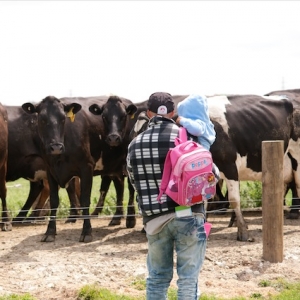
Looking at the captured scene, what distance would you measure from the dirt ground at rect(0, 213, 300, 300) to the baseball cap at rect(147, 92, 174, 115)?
7.96ft

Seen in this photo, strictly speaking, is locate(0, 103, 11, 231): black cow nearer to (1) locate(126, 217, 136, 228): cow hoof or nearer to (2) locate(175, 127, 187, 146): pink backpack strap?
(1) locate(126, 217, 136, 228): cow hoof

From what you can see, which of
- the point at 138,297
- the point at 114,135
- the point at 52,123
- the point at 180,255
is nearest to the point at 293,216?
the point at 114,135

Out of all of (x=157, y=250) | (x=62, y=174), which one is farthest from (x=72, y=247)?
(x=157, y=250)

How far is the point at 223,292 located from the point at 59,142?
4032mm

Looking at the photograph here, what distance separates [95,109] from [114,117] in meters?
0.51

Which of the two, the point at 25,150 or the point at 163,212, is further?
the point at 25,150

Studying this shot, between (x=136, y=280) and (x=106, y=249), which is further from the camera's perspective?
(x=106, y=249)

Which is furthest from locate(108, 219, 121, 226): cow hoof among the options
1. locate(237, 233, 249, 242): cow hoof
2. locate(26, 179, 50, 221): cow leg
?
locate(237, 233, 249, 242): cow hoof

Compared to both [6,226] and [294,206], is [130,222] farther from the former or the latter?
[294,206]

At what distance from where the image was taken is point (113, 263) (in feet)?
28.4

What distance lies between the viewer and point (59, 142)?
1020cm

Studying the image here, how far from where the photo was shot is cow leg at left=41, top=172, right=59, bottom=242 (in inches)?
413

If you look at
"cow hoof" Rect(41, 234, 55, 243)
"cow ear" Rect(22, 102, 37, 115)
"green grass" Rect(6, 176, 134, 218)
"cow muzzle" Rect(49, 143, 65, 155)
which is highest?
"cow ear" Rect(22, 102, 37, 115)

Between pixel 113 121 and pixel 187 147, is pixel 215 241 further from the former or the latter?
pixel 187 147
